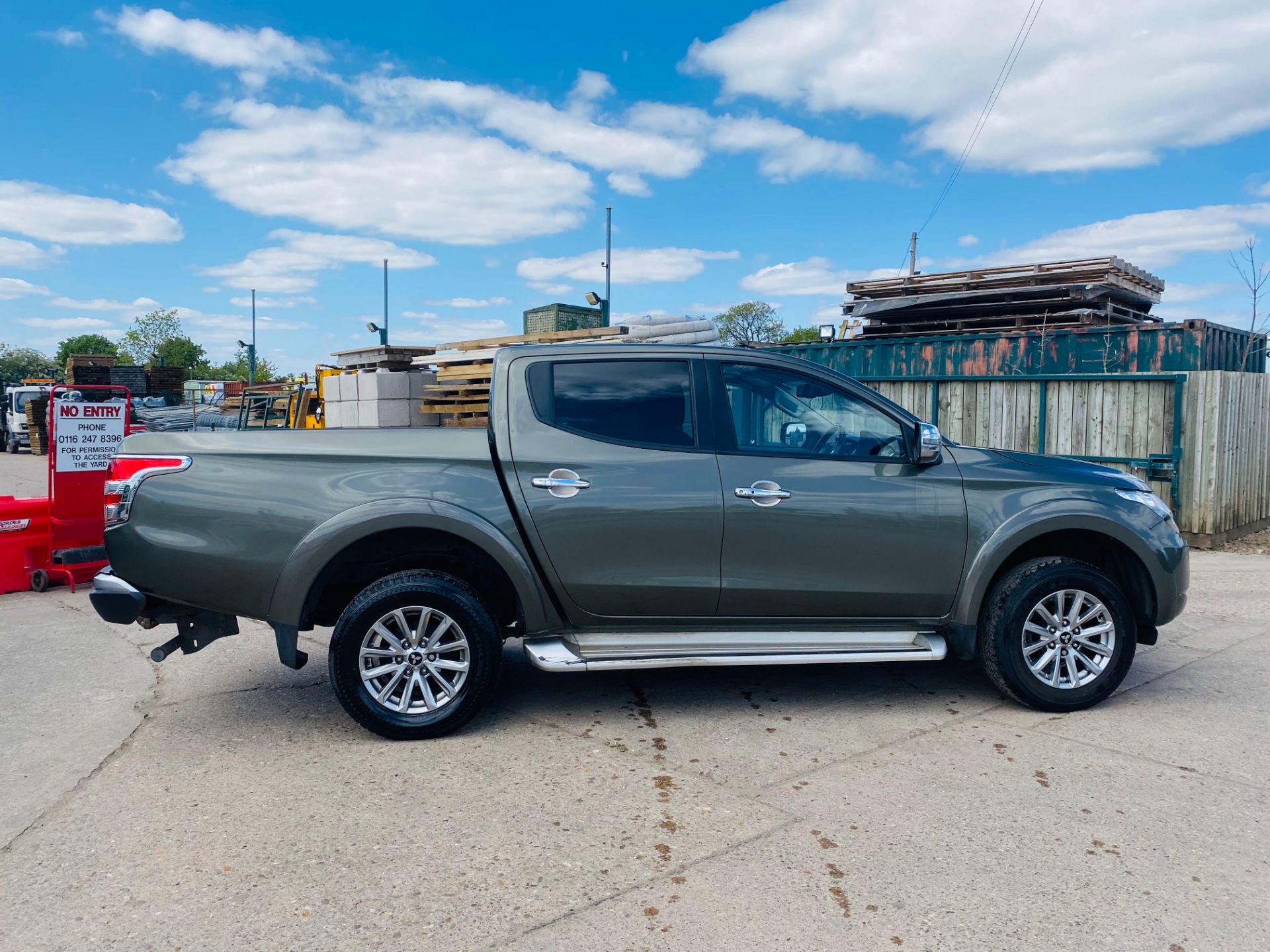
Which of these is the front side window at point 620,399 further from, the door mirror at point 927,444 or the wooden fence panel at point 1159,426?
the wooden fence panel at point 1159,426

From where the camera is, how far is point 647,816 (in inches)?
144

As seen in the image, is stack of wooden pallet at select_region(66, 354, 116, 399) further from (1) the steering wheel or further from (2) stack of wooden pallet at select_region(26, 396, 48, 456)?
(1) the steering wheel

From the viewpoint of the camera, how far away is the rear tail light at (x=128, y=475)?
4.43 m

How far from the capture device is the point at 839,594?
4.74 metres

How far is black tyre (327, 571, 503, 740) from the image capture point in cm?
439

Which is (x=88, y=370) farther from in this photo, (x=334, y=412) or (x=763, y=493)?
(x=763, y=493)

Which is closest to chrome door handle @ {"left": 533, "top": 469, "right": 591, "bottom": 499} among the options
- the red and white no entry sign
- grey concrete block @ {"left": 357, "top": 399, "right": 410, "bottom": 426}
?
the red and white no entry sign

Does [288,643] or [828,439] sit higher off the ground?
[828,439]

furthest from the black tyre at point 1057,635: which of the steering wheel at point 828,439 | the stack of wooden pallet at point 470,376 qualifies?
the stack of wooden pallet at point 470,376

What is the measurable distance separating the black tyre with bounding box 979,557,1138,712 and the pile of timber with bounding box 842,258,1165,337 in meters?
10.4

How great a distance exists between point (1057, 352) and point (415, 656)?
10893 mm

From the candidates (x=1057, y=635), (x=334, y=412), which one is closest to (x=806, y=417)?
(x=1057, y=635)

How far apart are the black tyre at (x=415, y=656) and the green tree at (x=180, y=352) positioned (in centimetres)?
7518

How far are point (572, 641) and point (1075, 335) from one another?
10.3 meters
